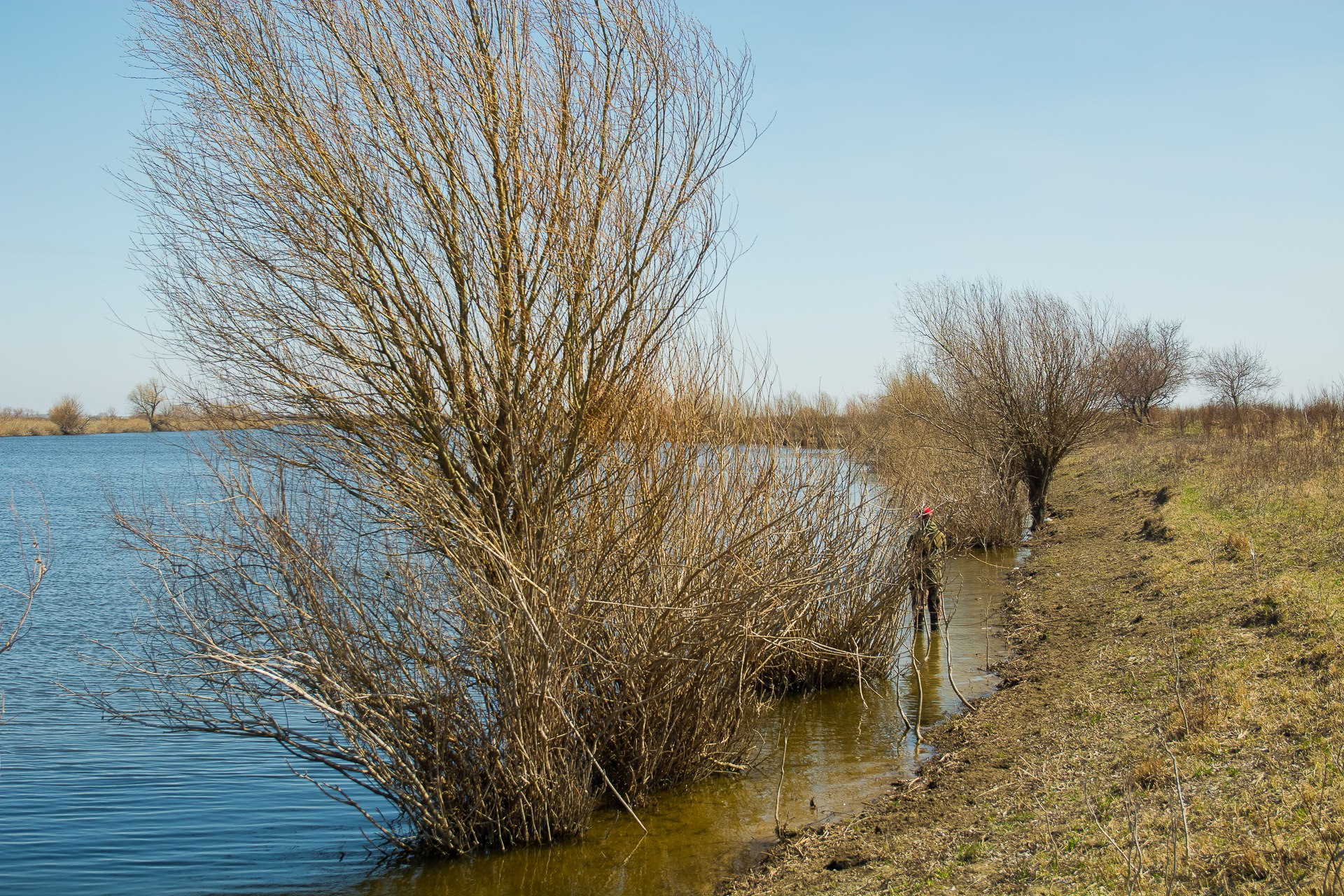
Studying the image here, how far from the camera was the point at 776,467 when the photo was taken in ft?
27.9

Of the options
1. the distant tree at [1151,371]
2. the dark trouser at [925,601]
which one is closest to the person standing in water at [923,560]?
the dark trouser at [925,601]

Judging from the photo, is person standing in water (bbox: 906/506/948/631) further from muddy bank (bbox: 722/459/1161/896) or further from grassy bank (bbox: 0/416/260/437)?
grassy bank (bbox: 0/416/260/437)

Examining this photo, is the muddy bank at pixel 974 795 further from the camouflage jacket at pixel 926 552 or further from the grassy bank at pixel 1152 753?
the camouflage jacket at pixel 926 552

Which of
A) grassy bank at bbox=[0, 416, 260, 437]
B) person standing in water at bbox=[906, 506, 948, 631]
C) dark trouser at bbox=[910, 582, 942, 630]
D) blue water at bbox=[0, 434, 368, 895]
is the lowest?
blue water at bbox=[0, 434, 368, 895]

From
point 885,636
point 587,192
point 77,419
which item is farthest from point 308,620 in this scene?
point 77,419

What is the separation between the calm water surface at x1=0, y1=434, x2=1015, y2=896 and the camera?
673 cm

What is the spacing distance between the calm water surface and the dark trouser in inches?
14.5

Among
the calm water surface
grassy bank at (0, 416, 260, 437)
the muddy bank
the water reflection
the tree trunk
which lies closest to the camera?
the muddy bank

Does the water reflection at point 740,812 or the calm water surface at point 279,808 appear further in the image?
the calm water surface at point 279,808

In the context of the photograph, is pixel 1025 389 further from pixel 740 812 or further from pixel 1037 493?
pixel 740 812

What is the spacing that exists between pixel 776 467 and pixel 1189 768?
3.87 metres

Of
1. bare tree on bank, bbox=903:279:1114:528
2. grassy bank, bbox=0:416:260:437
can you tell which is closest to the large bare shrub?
bare tree on bank, bbox=903:279:1114:528

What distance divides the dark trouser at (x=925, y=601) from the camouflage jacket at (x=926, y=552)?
2.2 inches

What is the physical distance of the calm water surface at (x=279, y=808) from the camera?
6734 millimetres
